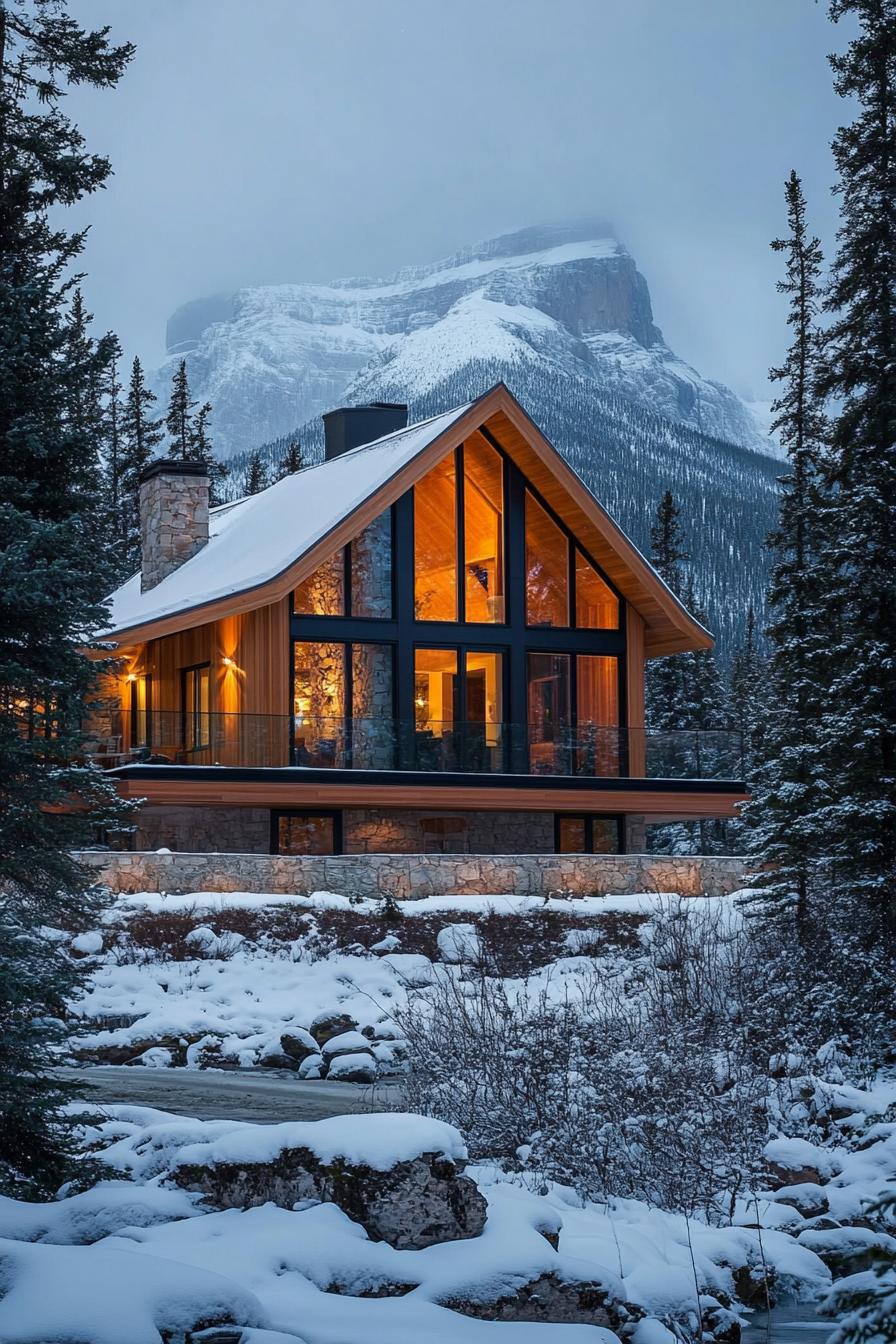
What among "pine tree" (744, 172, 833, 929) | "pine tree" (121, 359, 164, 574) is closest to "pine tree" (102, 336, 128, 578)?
"pine tree" (121, 359, 164, 574)

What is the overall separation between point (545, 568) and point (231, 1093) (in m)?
16.9

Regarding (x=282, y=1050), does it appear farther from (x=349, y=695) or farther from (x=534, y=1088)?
(x=349, y=695)

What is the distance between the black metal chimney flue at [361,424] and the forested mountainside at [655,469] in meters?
74.9

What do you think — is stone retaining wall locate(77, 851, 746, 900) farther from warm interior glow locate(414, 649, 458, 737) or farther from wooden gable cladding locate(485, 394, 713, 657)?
wooden gable cladding locate(485, 394, 713, 657)

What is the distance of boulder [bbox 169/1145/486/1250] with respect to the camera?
8883 millimetres

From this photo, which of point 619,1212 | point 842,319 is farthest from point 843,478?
point 619,1212

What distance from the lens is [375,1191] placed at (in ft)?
29.5

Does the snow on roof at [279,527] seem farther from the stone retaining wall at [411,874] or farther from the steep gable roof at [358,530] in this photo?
the stone retaining wall at [411,874]

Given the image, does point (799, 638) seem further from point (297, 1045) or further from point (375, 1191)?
point (375, 1191)

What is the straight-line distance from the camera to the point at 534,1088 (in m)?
12.7

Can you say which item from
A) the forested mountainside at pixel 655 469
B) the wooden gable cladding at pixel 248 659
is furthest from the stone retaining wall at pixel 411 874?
the forested mountainside at pixel 655 469

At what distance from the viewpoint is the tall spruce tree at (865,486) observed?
1938 cm

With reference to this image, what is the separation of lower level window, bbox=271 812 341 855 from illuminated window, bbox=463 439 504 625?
462cm

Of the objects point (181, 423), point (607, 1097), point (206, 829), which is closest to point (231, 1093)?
point (607, 1097)
